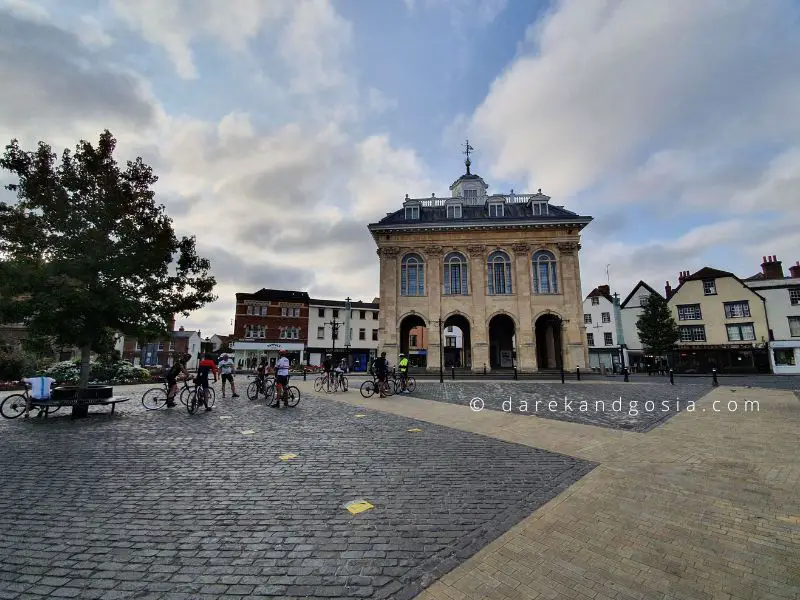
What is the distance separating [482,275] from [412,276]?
267 inches

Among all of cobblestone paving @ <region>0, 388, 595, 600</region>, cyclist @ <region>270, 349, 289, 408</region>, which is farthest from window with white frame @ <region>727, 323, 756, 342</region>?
cyclist @ <region>270, 349, 289, 408</region>

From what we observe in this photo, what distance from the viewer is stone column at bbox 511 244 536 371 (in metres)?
32.3

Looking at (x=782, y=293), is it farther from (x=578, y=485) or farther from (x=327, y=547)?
(x=327, y=547)

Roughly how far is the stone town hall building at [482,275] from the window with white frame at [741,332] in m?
20.7

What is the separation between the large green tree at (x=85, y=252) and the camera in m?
10.7

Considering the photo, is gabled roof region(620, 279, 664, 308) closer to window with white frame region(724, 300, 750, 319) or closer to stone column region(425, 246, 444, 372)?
window with white frame region(724, 300, 750, 319)

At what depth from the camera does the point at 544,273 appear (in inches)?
1350

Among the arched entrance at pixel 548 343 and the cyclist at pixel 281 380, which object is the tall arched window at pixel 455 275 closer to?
the arched entrance at pixel 548 343

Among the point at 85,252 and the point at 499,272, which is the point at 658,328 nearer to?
the point at 499,272

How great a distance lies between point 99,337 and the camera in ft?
39.9

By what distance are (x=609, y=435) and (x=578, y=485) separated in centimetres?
383

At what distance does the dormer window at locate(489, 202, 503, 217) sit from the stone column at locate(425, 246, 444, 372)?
697 cm

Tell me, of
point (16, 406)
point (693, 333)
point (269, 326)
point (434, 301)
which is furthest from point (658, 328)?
point (16, 406)

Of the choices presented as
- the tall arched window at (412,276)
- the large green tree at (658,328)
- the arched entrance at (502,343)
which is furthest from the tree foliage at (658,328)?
the tall arched window at (412,276)
